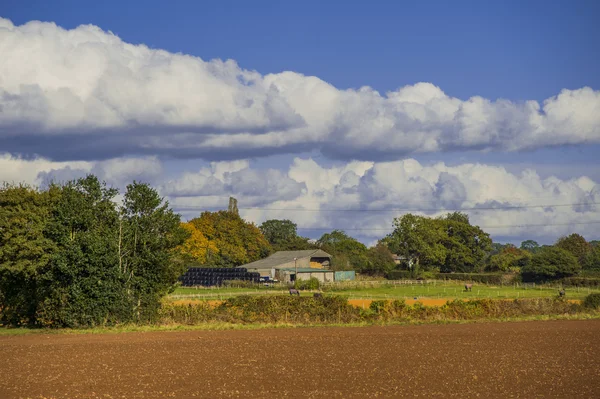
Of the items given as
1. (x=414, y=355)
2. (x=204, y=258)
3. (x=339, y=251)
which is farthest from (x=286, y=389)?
(x=339, y=251)

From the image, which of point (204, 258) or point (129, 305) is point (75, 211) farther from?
point (204, 258)

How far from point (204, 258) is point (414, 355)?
9926 centimetres

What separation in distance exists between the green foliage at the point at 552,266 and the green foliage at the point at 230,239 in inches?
2131

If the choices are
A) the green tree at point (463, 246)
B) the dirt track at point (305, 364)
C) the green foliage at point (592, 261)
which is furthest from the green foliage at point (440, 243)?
the dirt track at point (305, 364)

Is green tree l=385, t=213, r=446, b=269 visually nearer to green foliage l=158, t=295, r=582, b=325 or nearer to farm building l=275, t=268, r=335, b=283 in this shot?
farm building l=275, t=268, r=335, b=283

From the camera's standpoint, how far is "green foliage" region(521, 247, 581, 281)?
9506cm

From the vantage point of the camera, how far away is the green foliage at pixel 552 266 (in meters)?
95.1

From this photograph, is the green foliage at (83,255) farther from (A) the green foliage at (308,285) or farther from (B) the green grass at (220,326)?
(A) the green foliage at (308,285)

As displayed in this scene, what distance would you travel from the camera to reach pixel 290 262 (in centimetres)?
11644

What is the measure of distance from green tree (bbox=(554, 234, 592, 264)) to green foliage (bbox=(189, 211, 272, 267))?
55262 mm

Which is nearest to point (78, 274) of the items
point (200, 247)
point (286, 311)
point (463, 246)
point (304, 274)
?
point (286, 311)

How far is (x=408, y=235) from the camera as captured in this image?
132m

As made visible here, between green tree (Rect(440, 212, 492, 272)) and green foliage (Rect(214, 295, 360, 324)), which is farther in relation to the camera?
green tree (Rect(440, 212, 492, 272))

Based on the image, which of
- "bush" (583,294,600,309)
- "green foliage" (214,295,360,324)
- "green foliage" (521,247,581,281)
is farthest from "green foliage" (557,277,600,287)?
"green foliage" (214,295,360,324)
